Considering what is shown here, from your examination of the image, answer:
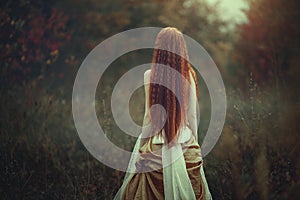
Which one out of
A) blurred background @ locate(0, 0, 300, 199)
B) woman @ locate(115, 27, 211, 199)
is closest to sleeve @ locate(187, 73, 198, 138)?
woman @ locate(115, 27, 211, 199)

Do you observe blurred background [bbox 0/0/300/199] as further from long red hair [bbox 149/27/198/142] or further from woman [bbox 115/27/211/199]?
long red hair [bbox 149/27/198/142]

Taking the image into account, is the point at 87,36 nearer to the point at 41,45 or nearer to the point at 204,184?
the point at 41,45

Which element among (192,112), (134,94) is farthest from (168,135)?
(134,94)

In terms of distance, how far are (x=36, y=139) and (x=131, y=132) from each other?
1.02 metres

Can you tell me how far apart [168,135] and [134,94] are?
2639mm

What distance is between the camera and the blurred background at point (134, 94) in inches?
Result: 159

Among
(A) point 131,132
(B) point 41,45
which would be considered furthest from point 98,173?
(B) point 41,45

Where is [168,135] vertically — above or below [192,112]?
below

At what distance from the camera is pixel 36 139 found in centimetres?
468

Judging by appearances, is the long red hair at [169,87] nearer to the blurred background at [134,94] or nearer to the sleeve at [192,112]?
the sleeve at [192,112]

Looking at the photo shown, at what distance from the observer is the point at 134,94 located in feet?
18.3

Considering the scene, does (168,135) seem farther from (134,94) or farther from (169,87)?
(134,94)

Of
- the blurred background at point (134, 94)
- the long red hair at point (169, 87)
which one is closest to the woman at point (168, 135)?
the long red hair at point (169, 87)

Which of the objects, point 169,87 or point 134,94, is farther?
point 134,94
